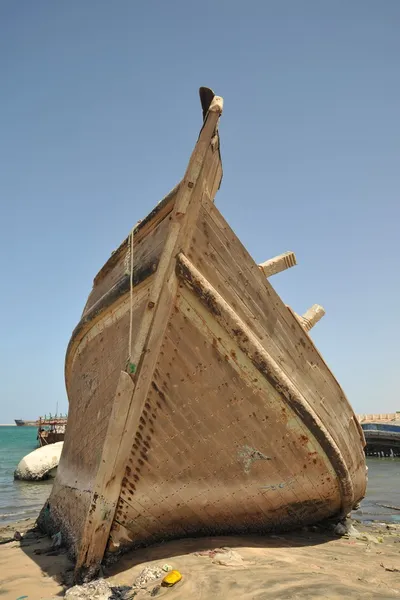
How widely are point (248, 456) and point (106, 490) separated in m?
1.42

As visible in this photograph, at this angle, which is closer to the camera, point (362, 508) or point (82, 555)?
Result: point (82, 555)

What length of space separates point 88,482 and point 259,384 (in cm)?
203

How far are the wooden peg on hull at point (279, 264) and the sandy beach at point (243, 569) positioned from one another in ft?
9.78

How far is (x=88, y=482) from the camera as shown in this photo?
4.36m

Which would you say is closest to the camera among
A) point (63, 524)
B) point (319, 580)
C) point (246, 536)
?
point (319, 580)

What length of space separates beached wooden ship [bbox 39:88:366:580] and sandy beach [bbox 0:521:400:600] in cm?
23

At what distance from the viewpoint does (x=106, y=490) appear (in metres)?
3.80

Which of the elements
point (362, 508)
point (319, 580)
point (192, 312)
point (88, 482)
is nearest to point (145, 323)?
point (192, 312)

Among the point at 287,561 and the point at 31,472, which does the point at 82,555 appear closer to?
the point at 287,561

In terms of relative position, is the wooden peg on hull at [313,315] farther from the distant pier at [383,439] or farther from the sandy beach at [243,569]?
the distant pier at [383,439]

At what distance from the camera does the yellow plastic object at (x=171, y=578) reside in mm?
3340

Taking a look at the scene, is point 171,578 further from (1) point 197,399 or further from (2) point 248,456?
(1) point 197,399

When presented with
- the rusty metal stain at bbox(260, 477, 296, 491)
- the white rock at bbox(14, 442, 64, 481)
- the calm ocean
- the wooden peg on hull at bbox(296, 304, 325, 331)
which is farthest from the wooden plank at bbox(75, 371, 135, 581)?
the white rock at bbox(14, 442, 64, 481)

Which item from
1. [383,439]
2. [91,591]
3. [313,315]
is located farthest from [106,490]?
[383,439]
